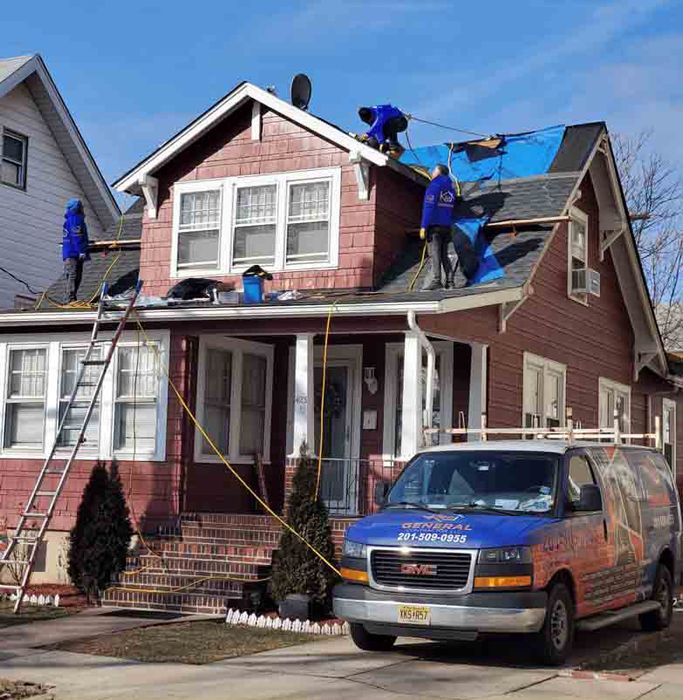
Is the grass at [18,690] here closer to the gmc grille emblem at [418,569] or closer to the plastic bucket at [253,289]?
the gmc grille emblem at [418,569]

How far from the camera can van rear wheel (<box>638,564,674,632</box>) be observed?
1260cm

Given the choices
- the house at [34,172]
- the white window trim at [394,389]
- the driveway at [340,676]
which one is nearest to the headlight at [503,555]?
the driveway at [340,676]

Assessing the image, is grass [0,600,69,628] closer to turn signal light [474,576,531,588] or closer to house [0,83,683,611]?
house [0,83,683,611]

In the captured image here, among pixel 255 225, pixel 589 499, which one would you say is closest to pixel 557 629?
pixel 589 499

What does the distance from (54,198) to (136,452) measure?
1077 centimetres

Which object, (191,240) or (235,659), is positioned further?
(191,240)

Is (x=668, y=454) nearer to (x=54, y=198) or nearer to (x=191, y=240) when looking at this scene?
(x=191, y=240)

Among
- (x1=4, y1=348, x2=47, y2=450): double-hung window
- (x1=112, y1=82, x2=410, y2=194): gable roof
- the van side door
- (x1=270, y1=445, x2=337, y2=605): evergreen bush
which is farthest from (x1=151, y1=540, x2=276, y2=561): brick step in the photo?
(x1=112, y1=82, x2=410, y2=194): gable roof

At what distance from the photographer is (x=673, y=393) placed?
955 inches

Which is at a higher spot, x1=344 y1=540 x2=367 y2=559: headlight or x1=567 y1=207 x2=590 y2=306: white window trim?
x1=567 y1=207 x2=590 y2=306: white window trim

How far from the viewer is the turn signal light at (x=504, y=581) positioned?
971cm

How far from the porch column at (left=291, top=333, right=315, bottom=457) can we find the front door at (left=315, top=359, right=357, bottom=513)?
225 centimetres

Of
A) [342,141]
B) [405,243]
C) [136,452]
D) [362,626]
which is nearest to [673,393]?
[405,243]

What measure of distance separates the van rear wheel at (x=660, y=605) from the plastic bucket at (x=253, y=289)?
20.4 ft
